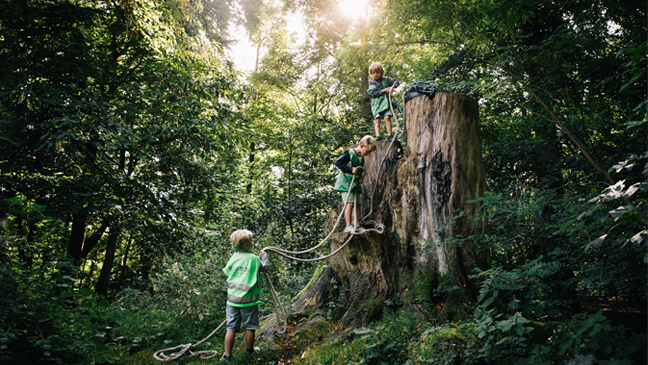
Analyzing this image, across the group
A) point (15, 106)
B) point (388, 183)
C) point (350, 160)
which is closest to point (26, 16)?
point (15, 106)

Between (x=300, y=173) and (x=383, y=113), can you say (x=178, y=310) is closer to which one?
(x=383, y=113)

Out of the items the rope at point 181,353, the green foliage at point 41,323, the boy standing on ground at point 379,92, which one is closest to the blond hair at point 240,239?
the rope at point 181,353

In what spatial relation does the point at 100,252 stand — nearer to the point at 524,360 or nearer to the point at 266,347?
the point at 266,347

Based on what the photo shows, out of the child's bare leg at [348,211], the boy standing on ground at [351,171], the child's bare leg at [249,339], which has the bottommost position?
the child's bare leg at [249,339]

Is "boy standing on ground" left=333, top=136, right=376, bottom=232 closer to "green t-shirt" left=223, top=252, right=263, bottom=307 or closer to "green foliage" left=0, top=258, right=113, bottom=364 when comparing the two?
"green t-shirt" left=223, top=252, right=263, bottom=307

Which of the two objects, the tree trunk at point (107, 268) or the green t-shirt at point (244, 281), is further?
the tree trunk at point (107, 268)

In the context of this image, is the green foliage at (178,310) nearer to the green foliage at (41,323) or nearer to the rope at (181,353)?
the rope at (181,353)

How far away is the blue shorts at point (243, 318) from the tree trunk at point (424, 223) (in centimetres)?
132

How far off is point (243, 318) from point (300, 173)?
6.58 meters

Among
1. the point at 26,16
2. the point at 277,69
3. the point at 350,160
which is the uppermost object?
the point at 277,69

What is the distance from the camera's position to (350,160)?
5293 millimetres

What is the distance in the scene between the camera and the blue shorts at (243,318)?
4.26 metres

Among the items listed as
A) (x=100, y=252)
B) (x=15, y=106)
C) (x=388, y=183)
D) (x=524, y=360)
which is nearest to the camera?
(x=524, y=360)

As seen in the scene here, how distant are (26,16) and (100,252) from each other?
1324cm
